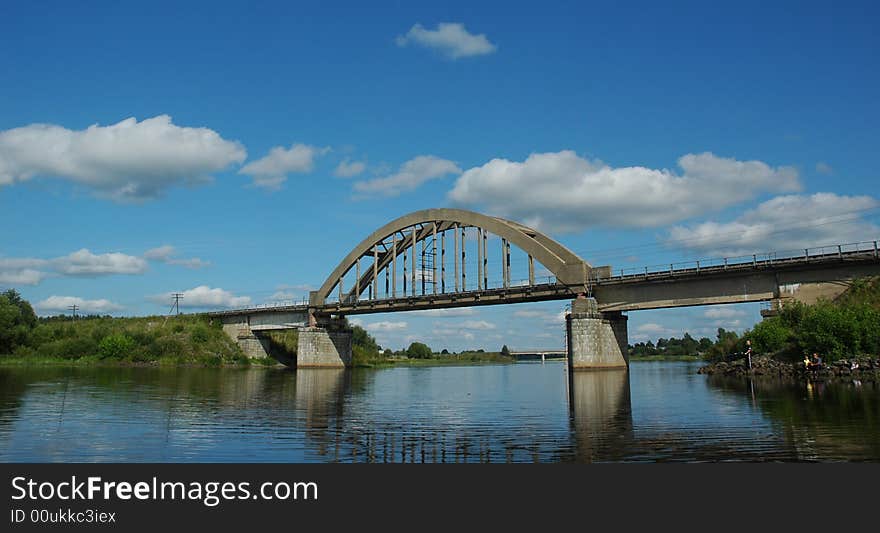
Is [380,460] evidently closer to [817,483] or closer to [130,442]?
[130,442]

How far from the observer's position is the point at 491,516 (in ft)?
32.2

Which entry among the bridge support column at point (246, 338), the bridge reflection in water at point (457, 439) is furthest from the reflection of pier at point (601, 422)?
the bridge support column at point (246, 338)

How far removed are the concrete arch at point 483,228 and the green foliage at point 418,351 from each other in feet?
286

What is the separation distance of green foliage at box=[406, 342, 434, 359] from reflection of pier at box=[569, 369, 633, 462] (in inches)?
5631

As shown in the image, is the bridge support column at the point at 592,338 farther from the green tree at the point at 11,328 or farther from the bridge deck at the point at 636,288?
the green tree at the point at 11,328

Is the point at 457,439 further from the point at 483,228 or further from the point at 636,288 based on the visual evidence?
the point at 483,228

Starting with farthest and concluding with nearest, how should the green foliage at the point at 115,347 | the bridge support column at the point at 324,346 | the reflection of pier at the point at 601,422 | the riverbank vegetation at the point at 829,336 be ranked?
the bridge support column at the point at 324,346, the green foliage at the point at 115,347, the riverbank vegetation at the point at 829,336, the reflection of pier at the point at 601,422

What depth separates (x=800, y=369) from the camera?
47.1m

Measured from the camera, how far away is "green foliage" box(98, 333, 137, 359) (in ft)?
295

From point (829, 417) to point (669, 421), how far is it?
4.83m

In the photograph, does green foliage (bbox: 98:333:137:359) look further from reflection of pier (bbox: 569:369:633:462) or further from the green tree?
reflection of pier (bbox: 569:369:633:462)

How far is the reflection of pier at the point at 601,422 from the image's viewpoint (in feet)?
50.3

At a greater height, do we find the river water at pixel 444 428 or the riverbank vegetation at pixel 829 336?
the riverbank vegetation at pixel 829 336

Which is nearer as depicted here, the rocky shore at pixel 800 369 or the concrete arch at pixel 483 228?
the rocky shore at pixel 800 369
